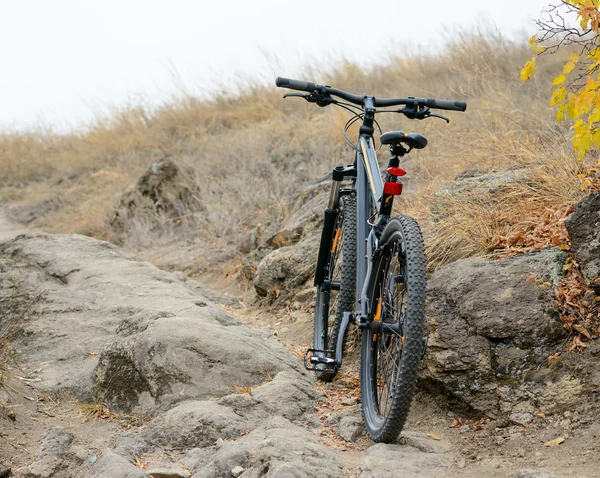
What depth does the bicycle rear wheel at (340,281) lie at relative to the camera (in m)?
3.88

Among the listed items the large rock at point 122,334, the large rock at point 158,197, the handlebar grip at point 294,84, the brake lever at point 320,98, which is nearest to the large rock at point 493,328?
the large rock at point 122,334

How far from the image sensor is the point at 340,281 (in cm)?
402

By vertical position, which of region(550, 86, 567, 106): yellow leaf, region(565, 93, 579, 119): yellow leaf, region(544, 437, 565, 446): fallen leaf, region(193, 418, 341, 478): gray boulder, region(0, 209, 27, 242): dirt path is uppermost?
→ region(0, 209, 27, 242): dirt path

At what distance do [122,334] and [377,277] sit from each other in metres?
1.79

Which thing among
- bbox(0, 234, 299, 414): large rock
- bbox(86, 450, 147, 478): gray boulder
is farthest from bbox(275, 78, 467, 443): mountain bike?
bbox(86, 450, 147, 478): gray boulder

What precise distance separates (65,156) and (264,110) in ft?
16.7

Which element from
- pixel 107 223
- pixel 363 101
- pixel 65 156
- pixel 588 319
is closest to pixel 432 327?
pixel 588 319

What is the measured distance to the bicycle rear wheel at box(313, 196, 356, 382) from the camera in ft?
12.7

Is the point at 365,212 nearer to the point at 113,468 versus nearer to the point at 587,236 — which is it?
the point at 587,236

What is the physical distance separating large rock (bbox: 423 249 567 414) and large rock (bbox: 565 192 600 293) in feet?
0.53

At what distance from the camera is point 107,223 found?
10.4m

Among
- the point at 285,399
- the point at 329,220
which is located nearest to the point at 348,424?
the point at 285,399

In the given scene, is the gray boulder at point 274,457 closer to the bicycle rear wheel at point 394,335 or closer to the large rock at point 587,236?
the bicycle rear wheel at point 394,335

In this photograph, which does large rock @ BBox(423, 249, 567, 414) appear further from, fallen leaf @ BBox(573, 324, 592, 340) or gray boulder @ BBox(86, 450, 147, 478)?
gray boulder @ BBox(86, 450, 147, 478)
